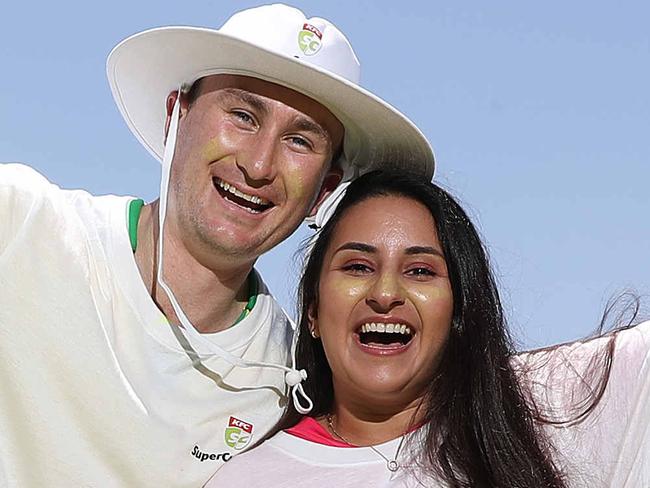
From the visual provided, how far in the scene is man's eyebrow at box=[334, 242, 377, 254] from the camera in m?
5.11

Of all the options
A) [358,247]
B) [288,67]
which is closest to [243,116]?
[288,67]

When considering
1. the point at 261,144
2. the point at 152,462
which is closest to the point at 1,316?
the point at 152,462

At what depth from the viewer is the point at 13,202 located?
16.0ft

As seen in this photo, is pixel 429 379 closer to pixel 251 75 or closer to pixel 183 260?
pixel 183 260

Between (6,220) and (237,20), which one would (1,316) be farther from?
(237,20)

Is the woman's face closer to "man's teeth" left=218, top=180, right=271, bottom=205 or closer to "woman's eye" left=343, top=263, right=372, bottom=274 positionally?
"woman's eye" left=343, top=263, right=372, bottom=274

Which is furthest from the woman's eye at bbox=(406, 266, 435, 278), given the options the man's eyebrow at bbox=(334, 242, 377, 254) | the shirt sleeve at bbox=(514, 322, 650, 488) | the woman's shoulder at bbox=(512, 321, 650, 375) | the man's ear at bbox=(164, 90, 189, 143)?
the man's ear at bbox=(164, 90, 189, 143)

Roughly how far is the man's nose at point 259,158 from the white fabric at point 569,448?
108 cm

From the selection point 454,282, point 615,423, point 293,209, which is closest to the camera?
point 615,423

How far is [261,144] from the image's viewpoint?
5379mm

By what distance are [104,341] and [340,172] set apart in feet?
4.65

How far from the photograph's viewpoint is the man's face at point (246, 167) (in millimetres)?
5398

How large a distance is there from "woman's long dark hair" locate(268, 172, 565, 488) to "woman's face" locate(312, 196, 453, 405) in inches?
2.8

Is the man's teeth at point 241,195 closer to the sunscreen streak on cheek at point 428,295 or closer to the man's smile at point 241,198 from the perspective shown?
the man's smile at point 241,198
